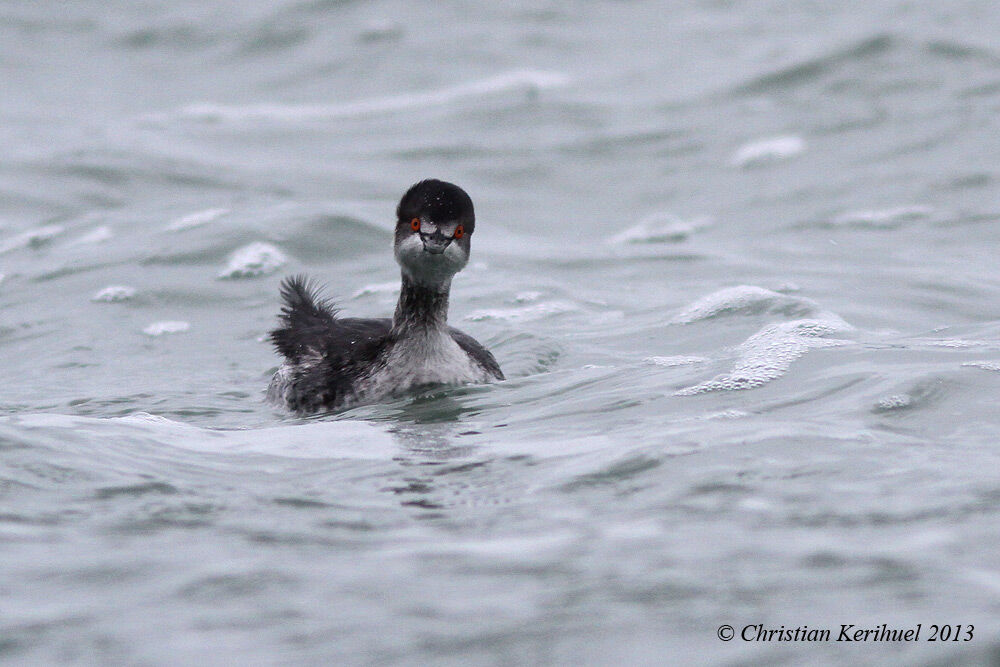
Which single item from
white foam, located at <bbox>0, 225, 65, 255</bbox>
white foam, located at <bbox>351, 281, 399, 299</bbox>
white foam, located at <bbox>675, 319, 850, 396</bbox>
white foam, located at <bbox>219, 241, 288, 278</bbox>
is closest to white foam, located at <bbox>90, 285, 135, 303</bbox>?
white foam, located at <bbox>219, 241, 288, 278</bbox>

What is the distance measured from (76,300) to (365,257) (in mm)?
2727

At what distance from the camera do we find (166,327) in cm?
1147

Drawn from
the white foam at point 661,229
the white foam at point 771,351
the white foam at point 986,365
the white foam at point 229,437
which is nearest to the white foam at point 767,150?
the white foam at point 661,229

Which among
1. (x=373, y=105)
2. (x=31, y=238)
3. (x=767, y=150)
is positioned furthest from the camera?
(x=373, y=105)

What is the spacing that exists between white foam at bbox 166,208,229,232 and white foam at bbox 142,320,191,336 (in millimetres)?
2620

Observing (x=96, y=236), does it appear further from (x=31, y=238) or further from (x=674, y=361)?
(x=674, y=361)

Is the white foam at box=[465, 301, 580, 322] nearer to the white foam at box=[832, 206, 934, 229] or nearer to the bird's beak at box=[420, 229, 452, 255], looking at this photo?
the bird's beak at box=[420, 229, 452, 255]

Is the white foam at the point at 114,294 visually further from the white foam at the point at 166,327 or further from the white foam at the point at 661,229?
the white foam at the point at 661,229

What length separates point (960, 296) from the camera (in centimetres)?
1123

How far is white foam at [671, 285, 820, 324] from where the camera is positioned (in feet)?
34.4

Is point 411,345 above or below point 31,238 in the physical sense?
below

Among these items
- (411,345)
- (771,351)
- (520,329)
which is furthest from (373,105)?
(771,351)

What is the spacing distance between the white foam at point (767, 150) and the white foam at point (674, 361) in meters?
7.16

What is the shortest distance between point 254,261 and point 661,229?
4.11 meters
